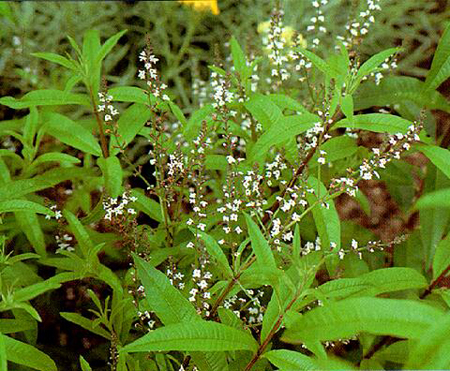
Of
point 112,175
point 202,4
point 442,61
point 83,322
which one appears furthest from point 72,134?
point 202,4

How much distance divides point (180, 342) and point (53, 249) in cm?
126

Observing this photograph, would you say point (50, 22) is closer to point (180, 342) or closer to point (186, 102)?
point (186, 102)

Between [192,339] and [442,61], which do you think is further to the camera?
[442,61]

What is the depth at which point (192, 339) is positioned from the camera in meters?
1.17

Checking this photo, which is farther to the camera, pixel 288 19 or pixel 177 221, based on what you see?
pixel 288 19

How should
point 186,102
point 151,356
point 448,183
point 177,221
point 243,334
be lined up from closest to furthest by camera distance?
point 243,334 < point 151,356 < point 177,221 < point 448,183 < point 186,102

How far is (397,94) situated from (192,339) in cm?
118

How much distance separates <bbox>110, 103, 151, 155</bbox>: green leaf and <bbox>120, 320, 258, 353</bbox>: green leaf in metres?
0.75

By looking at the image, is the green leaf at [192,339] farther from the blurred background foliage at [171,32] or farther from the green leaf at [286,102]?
the blurred background foliage at [171,32]

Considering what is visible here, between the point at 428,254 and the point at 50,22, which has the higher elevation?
the point at 50,22

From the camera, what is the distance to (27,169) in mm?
1989

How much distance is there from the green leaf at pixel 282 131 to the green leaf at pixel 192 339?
483 mm

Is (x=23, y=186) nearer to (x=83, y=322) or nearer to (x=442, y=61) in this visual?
(x=83, y=322)

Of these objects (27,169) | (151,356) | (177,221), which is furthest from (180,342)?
(27,169)
